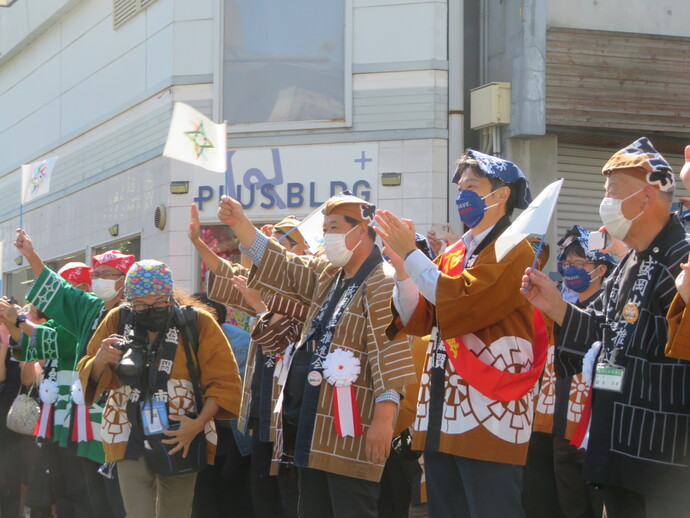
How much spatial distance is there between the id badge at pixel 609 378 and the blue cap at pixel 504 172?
0.94 metres

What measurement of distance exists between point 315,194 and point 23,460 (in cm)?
537

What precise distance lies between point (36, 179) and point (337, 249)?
3904mm

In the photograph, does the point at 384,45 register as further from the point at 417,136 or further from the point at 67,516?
the point at 67,516

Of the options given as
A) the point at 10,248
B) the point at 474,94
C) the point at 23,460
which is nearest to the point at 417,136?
the point at 474,94

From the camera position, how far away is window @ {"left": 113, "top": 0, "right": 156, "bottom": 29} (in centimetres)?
1563

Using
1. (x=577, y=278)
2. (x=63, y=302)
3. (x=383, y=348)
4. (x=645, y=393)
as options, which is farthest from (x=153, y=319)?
(x=645, y=393)

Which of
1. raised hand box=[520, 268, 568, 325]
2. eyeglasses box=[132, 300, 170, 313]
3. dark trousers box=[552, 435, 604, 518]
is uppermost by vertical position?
raised hand box=[520, 268, 568, 325]

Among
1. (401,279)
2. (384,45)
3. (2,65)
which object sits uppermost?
(2,65)

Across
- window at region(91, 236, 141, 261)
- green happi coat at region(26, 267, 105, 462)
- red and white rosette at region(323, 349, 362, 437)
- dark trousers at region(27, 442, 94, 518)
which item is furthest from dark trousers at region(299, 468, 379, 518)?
window at region(91, 236, 141, 261)

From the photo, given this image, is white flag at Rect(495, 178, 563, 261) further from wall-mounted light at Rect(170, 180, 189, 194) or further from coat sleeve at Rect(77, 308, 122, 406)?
wall-mounted light at Rect(170, 180, 189, 194)

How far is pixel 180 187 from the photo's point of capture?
46.7ft

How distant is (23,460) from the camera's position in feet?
32.0

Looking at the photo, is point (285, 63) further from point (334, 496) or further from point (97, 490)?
point (334, 496)

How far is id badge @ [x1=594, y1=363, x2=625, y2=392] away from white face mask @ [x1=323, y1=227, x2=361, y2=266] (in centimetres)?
165
